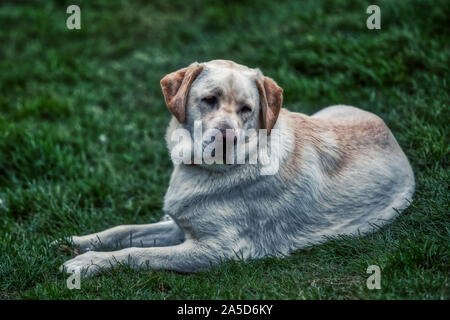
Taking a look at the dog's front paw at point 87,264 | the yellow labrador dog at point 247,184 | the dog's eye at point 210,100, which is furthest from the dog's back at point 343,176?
the dog's front paw at point 87,264

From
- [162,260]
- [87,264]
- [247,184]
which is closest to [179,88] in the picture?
[247,184]

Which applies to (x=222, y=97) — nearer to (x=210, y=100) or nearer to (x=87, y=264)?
(x=210, y=100)

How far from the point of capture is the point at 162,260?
423cm

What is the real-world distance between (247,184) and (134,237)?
46.7 inches

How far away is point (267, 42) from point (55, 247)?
15.0ft

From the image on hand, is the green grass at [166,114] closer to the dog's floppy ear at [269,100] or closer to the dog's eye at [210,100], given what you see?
the dog's floppy ear at [269,100]

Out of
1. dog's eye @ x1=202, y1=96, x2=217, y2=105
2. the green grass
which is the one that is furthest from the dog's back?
dog's eye @ x1=202, y1=96, x2=217, y2=105

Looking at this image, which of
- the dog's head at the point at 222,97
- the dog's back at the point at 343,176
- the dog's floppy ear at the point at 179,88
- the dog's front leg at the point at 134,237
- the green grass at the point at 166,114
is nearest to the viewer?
the green grass at the point at 166,114

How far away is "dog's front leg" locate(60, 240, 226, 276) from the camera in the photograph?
4207mm

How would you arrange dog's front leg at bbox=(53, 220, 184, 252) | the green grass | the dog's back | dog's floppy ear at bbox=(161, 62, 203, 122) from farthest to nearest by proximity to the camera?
dog's front leg at bbox=(53, 220, 184, 252) < the dog's back < dog's floppy ear at bbox=(161, 62, 203, 122) < the green grass

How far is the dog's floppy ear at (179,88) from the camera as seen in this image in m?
4.25

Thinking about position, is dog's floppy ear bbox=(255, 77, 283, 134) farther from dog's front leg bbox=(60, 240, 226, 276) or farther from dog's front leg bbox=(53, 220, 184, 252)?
dog's front leg bbox=(53, 220, 184, 252)

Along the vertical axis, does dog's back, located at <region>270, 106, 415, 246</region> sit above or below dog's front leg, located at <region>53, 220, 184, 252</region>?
above
